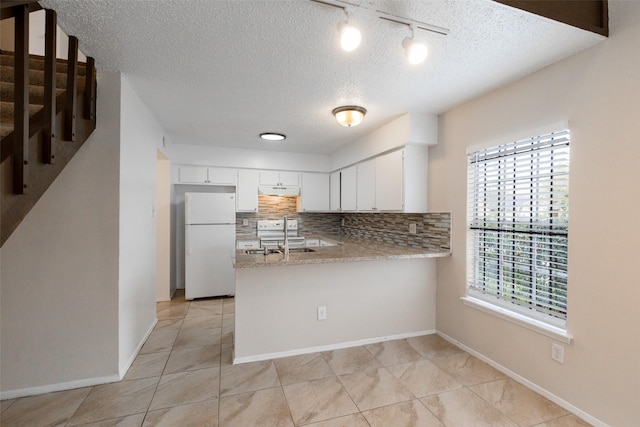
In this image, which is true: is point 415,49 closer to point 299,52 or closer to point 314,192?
point 299,52

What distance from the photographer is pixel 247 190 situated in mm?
4719

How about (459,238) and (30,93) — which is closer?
(30,93)

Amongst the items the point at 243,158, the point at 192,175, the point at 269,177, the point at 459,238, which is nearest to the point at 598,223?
the point at 459,238

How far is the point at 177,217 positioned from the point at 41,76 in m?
2.77

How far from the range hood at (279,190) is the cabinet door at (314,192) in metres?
0.12

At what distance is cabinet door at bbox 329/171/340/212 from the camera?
4891mm

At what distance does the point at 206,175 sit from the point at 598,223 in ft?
14.6

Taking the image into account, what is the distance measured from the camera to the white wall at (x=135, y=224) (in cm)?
227

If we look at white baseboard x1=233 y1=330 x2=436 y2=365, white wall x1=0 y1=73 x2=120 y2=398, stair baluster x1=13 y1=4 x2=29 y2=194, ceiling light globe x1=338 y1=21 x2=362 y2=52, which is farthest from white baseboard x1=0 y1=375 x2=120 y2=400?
ceiling light globe x1=338 y1=21 x2=362 y2=52

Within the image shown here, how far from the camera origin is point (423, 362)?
2.53 m

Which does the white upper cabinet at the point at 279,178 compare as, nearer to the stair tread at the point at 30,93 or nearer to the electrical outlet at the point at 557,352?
the stair tread at the point at 30,93

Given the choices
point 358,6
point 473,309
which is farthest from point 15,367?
point 473,309

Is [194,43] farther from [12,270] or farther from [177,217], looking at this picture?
[177,217]

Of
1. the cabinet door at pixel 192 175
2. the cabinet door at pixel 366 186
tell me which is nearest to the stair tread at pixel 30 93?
the cabinet door at pixel 192 175
